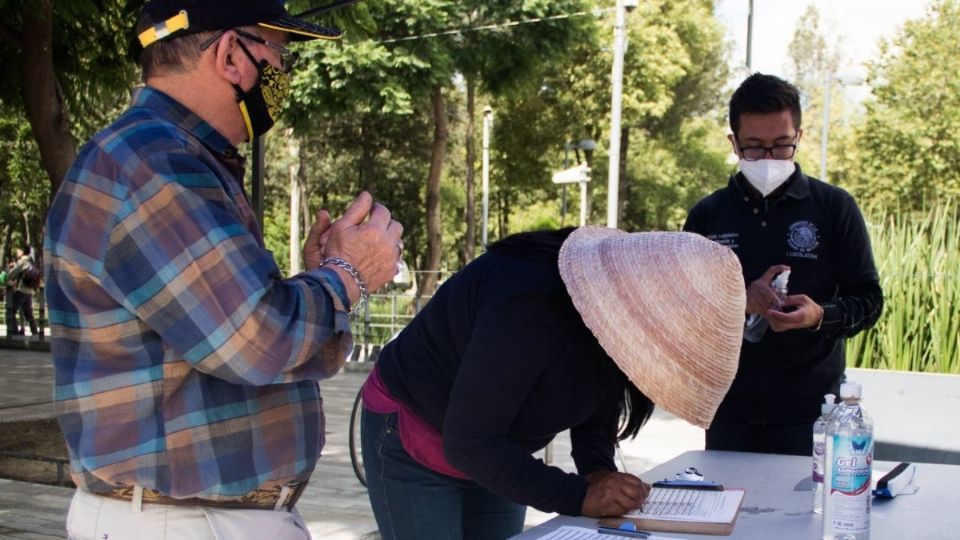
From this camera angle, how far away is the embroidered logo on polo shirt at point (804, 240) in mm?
3795

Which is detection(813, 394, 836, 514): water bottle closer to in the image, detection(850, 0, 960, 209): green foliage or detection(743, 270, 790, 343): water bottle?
detection(743, 270, 790, 343): water bottle

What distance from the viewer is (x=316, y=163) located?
3594 centimetres

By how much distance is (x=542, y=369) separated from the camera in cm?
236

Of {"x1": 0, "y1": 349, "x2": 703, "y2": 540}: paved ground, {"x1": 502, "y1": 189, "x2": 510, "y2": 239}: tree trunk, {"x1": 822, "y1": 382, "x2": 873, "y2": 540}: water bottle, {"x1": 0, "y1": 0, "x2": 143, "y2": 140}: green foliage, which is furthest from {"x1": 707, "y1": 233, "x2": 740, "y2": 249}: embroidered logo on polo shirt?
{"x1": 502, "y1": 189, "x2": 510, "y2": 239}: tree trunk

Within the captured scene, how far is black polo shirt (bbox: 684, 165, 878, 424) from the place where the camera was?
145 inches

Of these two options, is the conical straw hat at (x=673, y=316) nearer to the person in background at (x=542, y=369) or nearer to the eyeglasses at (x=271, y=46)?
the person in background at (x=542, y=369)

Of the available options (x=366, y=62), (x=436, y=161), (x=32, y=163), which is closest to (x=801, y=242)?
(x=366, y=62)

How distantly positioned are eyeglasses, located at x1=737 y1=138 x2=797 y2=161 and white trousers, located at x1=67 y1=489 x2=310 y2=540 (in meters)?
2.44

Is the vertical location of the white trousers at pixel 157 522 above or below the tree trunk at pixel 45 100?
below

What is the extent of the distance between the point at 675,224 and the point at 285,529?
40.3 meters

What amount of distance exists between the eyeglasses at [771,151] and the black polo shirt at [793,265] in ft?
0.28

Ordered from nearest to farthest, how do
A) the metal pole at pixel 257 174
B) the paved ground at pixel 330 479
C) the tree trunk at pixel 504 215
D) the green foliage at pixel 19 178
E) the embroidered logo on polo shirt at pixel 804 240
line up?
1. the embroidered logo on polo shirt at pixel 804 240
2. the paved ground at pixel 330 479
3. the metal pole at pixel 257 174
4. the green foliage at pixel 19 178
5. the tree trunk at pixel 504 215

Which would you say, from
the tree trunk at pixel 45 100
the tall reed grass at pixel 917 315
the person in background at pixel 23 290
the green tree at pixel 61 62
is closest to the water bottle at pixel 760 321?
the tall reed grass at pixel 917 315

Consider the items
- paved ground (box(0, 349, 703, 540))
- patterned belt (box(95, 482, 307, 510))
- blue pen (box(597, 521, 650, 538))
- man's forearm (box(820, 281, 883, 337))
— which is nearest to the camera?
patterned belt (box(95, 482, 307, 510))
